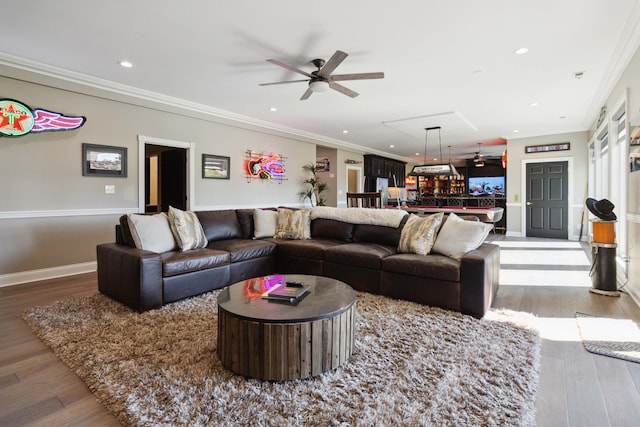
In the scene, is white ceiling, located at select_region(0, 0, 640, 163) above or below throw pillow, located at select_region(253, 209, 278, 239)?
above

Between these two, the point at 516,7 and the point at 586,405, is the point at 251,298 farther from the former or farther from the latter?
the point at 516,7

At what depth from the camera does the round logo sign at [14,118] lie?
3.74 m

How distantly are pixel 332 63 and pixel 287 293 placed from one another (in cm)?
242

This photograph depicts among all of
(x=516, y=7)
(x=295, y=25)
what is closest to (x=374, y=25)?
(x=295, y=25)

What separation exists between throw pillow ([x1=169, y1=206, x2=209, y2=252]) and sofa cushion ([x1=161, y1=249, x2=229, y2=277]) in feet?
0.44

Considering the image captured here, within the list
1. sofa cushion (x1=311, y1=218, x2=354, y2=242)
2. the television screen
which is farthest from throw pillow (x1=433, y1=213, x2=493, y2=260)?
the television screen

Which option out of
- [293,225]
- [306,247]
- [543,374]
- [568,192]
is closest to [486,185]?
[568,192]

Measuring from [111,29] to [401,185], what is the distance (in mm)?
10827

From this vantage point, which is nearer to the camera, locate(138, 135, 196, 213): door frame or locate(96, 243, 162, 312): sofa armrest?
locate(96, 243, 162, 312): sofa armrest

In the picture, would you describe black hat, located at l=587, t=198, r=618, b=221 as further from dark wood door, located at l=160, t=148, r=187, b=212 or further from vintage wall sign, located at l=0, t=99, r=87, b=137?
vintage wall sign, located at l=0, t=99, r=87, b=137

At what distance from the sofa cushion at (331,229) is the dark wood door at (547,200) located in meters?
6.34

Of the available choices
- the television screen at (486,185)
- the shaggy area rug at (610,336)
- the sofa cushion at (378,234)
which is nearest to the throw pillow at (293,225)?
the sofa cushion at (378,234)

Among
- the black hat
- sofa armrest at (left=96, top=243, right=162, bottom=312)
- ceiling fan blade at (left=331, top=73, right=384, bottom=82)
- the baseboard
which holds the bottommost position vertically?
the baseboard

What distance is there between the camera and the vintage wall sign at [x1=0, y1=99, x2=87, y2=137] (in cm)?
376
